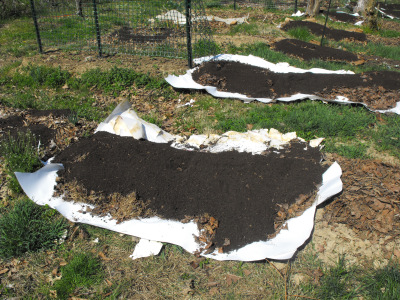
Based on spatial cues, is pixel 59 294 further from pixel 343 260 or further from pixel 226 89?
pixel 226 89

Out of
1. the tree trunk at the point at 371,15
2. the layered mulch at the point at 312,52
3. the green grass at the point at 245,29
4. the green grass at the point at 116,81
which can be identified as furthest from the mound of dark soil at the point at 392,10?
the green grass at the point at 116,81

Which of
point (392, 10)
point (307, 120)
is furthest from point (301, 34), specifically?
point (392, 10)

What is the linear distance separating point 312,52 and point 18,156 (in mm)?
7254

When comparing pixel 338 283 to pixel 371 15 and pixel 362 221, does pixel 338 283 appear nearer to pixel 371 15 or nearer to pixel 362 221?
pixel 362 221

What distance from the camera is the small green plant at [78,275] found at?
2.91 metres

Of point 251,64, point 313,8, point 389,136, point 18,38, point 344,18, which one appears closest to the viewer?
point 389,136

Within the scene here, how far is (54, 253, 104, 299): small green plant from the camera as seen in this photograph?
291cm

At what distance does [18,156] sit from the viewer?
13.5 ft

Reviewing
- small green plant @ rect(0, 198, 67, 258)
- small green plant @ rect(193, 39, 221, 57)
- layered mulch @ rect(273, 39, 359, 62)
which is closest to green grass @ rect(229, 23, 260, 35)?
A: layered mulch @ rect(273, 39, 359, 62)

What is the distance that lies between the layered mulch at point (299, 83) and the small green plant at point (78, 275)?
420 centimetres

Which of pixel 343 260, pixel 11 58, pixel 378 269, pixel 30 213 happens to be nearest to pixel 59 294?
pixel 30 213

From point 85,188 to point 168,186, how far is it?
97cm

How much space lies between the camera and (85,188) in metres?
3.81

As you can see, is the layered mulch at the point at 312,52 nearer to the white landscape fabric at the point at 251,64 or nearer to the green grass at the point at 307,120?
the white landscape fabric at the point at 251,64
